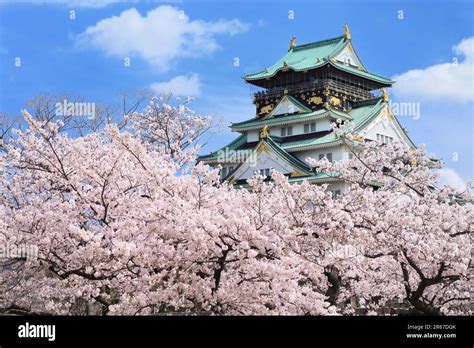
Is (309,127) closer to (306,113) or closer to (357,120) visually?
(306,113)

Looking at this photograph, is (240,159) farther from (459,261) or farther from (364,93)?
(459,261)

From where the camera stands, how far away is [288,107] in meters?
41.2

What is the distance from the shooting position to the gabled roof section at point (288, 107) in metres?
40.5

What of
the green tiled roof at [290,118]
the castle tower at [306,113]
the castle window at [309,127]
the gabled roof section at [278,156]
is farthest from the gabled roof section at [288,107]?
the gabled roof section at [278,156]

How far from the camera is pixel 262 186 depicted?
11289 mm

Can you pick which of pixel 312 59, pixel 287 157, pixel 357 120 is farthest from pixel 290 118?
pixel 312 59

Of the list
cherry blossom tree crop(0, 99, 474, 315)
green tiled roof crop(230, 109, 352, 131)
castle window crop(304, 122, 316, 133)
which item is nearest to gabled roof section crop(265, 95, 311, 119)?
green tiled roof crop(230, 109, 352, 131)

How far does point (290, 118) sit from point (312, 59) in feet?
14.4

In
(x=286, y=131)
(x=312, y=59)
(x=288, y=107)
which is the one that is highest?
(x=312, y=59)

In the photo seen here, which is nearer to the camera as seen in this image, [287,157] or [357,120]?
[287,157]

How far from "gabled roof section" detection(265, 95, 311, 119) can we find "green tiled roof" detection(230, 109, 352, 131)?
517mm
